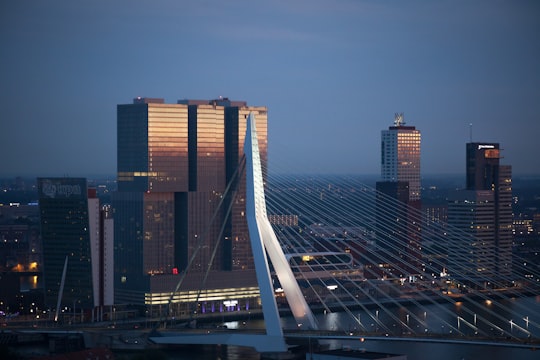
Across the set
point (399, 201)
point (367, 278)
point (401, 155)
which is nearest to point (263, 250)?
point (367, 278)

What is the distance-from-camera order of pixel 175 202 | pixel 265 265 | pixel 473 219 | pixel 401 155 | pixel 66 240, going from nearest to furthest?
1. pixel 265 265
2. pixel 66 240
3. pixel 175 202
4. pixel 473 219
5. pixel 401 155

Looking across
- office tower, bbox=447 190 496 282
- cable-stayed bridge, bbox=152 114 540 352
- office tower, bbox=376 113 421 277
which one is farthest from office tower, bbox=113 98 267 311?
office tower, bbox=447 190 496 282

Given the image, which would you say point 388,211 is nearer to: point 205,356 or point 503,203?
point 503,203

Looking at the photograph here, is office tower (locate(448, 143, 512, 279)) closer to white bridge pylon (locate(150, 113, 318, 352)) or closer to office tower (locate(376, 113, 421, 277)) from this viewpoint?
office tower (locate(376, 113, 421, 277))

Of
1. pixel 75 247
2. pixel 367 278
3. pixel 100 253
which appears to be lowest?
pixel 367 278

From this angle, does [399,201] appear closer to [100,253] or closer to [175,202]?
[175,202]


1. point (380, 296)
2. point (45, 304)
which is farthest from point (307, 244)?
point (45, 304)

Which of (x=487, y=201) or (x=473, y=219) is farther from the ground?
(x=487, y=201)
